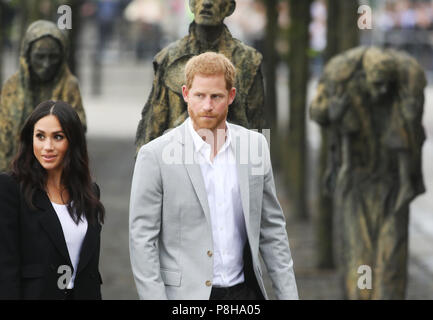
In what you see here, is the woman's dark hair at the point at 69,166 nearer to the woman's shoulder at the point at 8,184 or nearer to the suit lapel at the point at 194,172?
the woman's shoulder at the point at 8,184

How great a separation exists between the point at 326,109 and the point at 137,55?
61.7 meters

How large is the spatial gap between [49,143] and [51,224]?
372mm

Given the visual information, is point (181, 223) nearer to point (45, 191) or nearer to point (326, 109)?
point (45, 191)

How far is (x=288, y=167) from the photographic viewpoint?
17391mm

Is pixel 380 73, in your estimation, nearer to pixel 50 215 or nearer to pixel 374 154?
pixel 374 154

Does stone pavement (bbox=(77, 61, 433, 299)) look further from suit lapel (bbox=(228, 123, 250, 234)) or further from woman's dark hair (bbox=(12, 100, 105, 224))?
suit lapel (bbox=(228, 123, 250, 234))

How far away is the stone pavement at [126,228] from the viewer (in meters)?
11.8

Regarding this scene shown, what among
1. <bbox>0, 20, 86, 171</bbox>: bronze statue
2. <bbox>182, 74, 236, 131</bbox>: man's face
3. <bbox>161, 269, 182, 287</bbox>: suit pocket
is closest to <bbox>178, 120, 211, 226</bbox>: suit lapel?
<bbox>182, 74, 236, 131</bbox>: man's face

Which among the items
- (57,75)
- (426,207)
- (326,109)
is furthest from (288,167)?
(57,75)

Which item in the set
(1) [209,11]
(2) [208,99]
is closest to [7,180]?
(2) [208,99]

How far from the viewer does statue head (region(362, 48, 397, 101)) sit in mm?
9109

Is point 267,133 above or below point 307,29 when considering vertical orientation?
below

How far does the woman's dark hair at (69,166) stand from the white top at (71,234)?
0.08ft

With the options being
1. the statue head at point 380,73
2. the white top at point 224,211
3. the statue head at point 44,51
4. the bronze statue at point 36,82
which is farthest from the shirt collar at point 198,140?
the statue head at point 380,73
